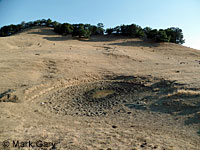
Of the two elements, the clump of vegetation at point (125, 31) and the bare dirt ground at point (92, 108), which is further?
the clump of vegetation at point (125, 31)

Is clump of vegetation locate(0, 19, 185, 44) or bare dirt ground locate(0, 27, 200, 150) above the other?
clump of vegetation locate(0, 19, 185, 44)

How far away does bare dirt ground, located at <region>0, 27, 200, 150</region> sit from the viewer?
15.0 feet

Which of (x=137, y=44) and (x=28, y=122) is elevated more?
(x=137, y=44)

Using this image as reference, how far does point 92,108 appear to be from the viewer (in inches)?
295

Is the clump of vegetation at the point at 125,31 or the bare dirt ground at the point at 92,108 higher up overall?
the clump of vegetation at the point at 125,31

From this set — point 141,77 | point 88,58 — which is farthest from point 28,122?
point 88,58

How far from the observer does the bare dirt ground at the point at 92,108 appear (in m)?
4.57

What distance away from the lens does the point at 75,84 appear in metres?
11.1

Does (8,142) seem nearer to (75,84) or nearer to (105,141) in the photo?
(105,141)

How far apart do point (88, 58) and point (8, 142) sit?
1303 cm

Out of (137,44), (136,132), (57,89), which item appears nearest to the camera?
(136,132)

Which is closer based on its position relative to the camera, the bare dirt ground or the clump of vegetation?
the bare dirt ground

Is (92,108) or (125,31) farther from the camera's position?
(125,31)

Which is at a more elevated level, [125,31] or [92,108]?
[125,31]
